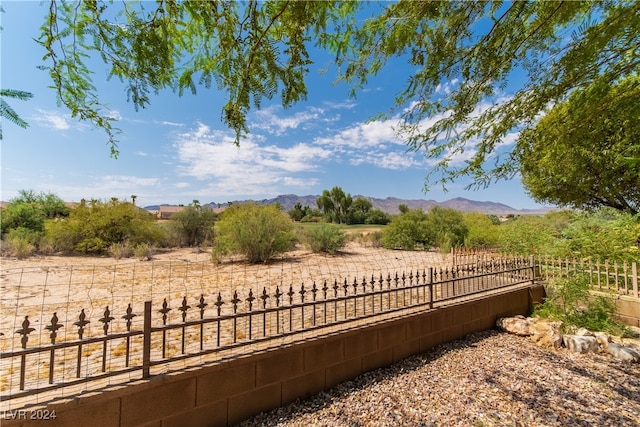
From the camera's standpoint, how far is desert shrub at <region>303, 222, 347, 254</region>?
1320 centimetres

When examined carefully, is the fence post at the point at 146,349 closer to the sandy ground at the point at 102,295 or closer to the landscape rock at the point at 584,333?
the sandy ground at the point at 102,295

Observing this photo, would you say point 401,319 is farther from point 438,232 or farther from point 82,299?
point 438,232

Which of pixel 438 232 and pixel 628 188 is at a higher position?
pixel 628 188

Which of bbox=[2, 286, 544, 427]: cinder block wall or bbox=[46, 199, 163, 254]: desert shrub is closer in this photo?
bbox=[2, 286, 544, 427]: cinder block wall

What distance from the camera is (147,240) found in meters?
13.6

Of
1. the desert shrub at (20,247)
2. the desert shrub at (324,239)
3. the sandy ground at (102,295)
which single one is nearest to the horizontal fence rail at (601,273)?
the sandy ground at (102,295)

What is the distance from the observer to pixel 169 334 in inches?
145

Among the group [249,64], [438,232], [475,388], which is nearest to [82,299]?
[249,64]

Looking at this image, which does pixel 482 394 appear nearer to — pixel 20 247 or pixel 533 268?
pixel 533 268

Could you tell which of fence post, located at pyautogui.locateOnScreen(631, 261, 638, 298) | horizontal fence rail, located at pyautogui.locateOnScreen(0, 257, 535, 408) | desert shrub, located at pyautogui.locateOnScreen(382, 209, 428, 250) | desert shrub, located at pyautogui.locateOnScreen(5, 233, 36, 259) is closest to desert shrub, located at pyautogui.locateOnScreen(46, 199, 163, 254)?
desert shrub, located at pyautogui.locateOnScreen(5, 233, 36, 259)

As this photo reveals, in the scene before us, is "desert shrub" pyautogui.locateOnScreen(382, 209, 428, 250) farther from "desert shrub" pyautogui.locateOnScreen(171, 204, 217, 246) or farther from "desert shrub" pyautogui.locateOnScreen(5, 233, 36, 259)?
"desert shrub" pyautogui.locateOnScreen(5, 233, 36, 259)

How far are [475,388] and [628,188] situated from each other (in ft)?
41.4

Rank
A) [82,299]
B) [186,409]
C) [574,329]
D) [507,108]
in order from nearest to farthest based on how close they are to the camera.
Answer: [186,409] → [507,108] → [574,329] → [82,299]

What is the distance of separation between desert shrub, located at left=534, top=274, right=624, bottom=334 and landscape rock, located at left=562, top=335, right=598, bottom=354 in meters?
0.47
